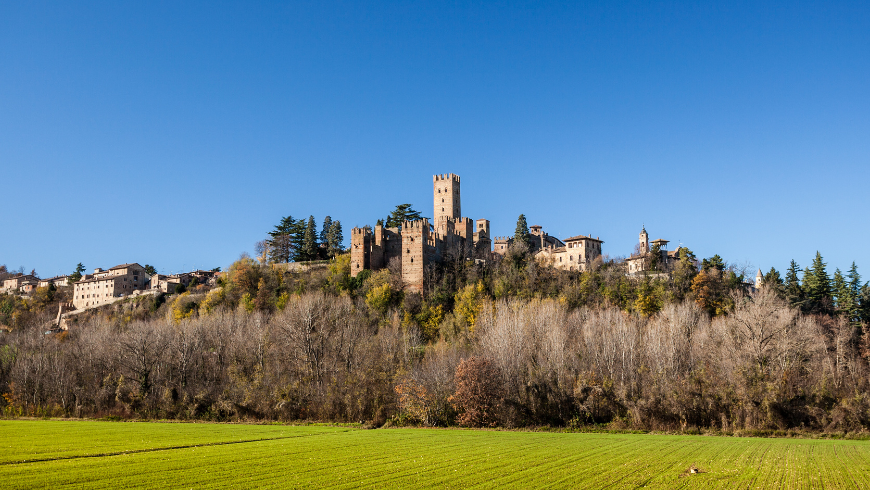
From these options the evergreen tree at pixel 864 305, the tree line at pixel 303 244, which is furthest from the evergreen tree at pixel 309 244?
the evergreen tree at pixel 864 305

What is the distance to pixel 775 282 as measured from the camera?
7356 cm

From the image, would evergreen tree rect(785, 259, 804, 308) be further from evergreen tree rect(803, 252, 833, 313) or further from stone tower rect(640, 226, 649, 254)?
stone tower rect(640, 226, 649, 254)

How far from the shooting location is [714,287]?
2731 inches

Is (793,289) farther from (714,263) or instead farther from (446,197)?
(446,197)

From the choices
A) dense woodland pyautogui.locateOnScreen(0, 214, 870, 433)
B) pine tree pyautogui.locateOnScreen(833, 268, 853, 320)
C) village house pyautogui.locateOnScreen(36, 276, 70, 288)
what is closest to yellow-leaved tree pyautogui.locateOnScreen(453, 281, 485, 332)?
dense woodland pyautogui.locateOnScreen(0, 214, 870, 433)

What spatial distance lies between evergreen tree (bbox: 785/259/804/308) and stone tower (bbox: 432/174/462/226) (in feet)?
171

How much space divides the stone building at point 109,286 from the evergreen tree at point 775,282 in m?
100

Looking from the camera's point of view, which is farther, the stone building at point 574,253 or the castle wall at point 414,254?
the stone building at point 574,253

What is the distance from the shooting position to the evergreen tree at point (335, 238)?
10550cm

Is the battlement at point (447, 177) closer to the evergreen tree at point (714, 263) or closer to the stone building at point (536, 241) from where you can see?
the stone building at point (536, 241)

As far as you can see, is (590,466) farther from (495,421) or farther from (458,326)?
(458,326)

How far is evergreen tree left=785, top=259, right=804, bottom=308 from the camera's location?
226 ft

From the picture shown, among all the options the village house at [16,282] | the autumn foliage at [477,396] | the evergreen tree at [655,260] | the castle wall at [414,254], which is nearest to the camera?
the autumn foliage at [477,396]

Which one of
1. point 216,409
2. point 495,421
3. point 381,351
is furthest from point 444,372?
point 216,409
